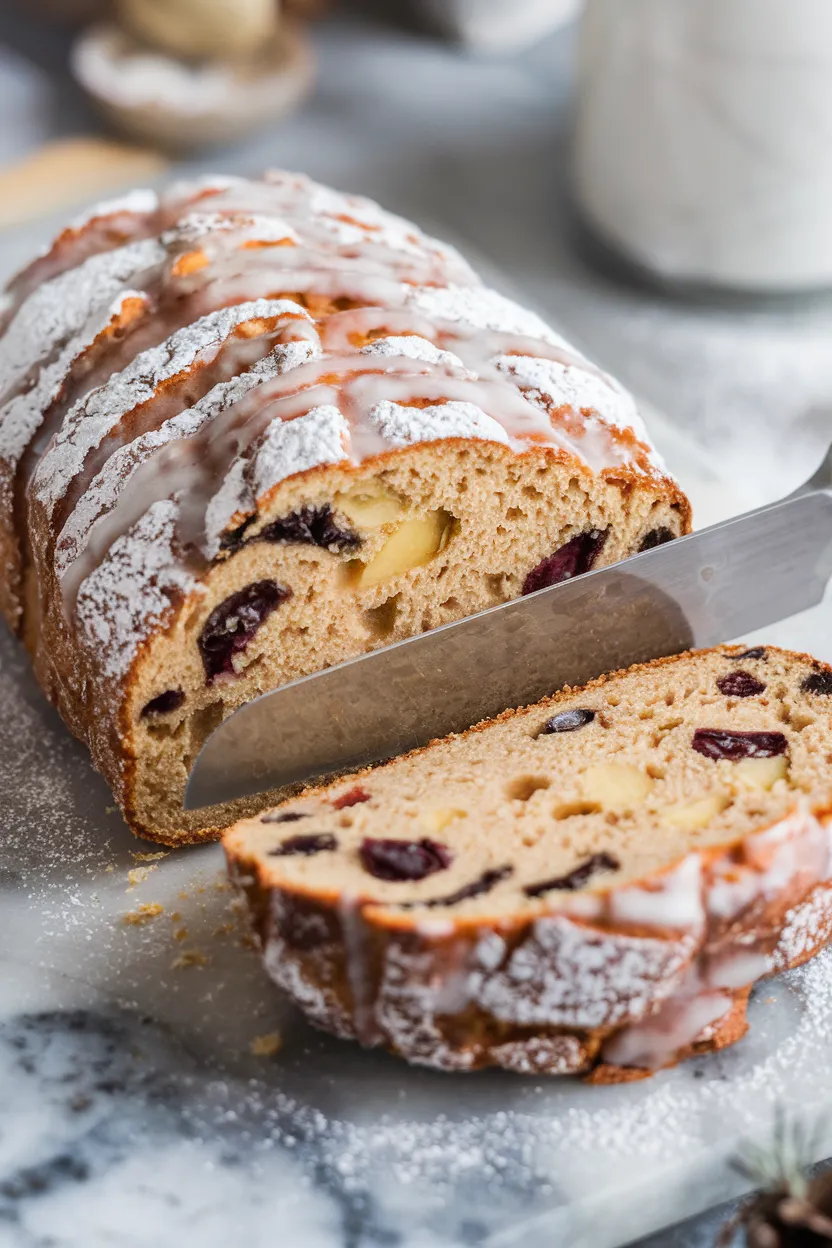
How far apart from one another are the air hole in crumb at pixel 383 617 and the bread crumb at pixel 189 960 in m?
0.66

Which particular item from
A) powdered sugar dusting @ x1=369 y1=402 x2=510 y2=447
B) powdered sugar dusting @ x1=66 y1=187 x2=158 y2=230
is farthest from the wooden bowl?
powdered sugar dusting @ x1=369 y1=402 x2=510 y2=447

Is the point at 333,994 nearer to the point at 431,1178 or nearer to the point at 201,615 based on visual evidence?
the point at 431,1178

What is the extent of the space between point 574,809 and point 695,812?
201 millimetres

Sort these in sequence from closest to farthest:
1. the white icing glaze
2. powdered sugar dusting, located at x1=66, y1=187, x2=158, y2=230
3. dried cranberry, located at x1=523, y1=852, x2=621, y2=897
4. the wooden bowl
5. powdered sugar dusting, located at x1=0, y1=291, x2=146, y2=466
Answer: dried cranberry, located at x1=523, y1=852, x2=621, y2=897, powdered sugar dusting, located at x1=0, y1=291, x2=146, y2=466, the white icing glaze, powdered sugar dusting, located at x1=66, y1=187, x2=158, y2=230, the wooden bowl

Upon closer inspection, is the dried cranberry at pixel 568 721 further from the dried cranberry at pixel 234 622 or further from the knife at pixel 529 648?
the dried cranberry at pixel 234 622

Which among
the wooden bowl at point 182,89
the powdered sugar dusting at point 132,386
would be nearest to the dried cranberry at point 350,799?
the powdered sugar dusting at point 132,386

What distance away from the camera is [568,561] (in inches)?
108

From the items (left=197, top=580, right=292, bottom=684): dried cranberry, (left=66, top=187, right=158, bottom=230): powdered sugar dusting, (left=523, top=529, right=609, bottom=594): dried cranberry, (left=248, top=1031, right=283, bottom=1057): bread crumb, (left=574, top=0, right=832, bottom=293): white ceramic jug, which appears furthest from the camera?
(left=574, top=0, right=832, bottom=293): white ceramic jug

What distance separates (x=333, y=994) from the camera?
2.12 m

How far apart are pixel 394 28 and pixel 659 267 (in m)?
2.09

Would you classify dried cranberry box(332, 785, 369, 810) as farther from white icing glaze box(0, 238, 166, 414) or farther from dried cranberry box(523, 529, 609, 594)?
white icing glaze box(0, 238, 166, 414)

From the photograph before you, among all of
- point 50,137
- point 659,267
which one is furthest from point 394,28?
point 659,267

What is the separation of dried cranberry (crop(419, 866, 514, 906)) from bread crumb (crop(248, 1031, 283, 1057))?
1.18 ft

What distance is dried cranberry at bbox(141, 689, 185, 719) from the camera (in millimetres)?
2479
